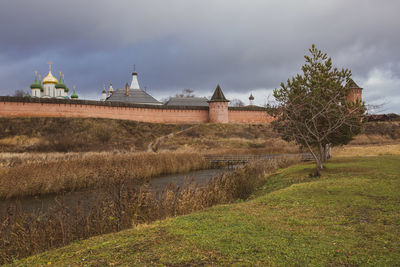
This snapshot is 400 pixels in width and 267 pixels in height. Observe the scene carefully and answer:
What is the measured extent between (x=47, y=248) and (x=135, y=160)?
11.5 metres

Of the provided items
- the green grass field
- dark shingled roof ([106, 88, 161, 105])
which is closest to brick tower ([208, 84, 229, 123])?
dark shingled roof ([106, 88, 161, 105])

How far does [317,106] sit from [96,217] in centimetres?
996

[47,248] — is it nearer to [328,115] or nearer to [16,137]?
[328,115]

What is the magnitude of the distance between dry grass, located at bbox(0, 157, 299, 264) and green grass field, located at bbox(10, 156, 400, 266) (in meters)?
0.84

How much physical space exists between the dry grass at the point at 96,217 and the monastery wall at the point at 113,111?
28.9 meters

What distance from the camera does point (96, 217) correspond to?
244 inches

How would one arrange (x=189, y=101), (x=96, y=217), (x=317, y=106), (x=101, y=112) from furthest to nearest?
(x=189, y=101) → (x=101, y=112) → (x=317, y=106) → (x=96, y=217)

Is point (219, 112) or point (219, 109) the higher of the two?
point (219, 109)

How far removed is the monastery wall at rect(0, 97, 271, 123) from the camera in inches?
1262

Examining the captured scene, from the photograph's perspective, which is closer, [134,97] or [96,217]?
[96,217]

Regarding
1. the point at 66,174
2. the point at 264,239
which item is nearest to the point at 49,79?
the point at 66,174

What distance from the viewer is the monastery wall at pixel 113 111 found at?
32062 mm

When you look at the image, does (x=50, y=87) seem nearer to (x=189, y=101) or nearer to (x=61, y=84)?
(x=61, y=84)

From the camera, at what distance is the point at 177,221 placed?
5.78 meters
